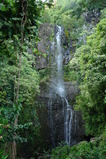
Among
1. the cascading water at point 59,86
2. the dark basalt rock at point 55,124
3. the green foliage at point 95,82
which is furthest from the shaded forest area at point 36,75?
the cascading water at point 59,86

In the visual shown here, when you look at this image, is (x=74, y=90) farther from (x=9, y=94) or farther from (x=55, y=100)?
(x=9, y=94)

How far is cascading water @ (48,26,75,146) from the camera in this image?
36.0ft

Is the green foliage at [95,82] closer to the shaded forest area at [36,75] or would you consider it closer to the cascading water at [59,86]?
the shaded forest area at [36,75]

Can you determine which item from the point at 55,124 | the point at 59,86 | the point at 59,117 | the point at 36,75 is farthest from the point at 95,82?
the point at 59,86

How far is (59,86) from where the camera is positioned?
1382cm

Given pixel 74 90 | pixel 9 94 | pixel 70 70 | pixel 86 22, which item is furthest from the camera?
pixel 86 22

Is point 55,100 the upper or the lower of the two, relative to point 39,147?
upper

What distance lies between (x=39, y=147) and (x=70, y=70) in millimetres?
7110

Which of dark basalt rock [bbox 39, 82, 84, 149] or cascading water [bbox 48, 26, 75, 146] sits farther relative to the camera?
cascading water [bbox 48, 26, 75, 146]

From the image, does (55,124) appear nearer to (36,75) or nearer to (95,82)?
(36,75)

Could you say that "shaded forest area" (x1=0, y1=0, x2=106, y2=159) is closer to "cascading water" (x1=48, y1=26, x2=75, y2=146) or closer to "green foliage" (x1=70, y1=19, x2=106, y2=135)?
"green foliage" (x1=70, y1=19, x2=106, y2=135)

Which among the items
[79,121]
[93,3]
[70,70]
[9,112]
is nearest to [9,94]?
[9,112]

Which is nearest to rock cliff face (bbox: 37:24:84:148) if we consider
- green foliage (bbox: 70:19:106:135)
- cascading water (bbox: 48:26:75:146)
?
cascading water (bbox: 48:26:75:146)

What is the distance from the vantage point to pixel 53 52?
1563cm
